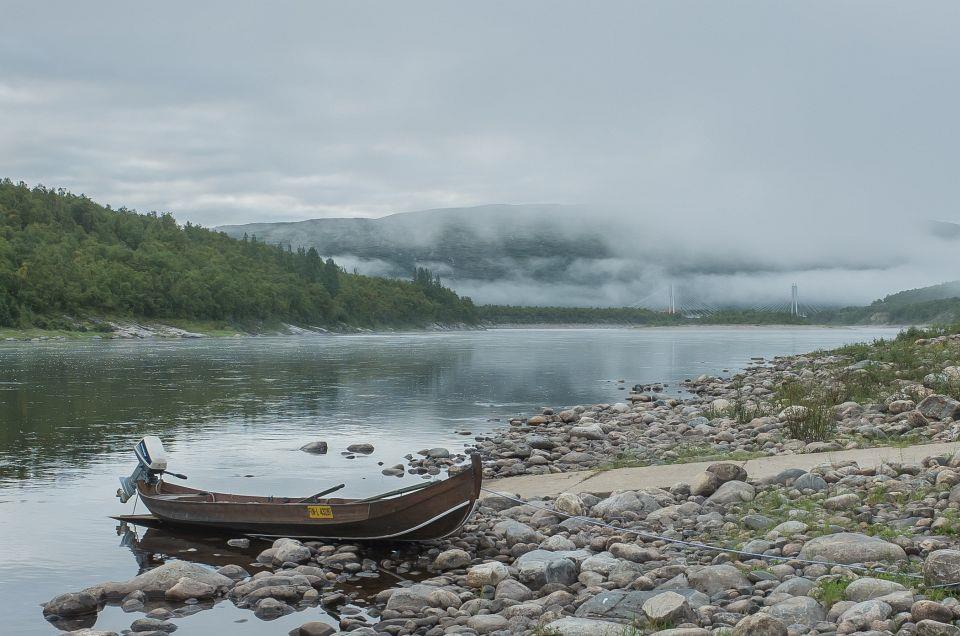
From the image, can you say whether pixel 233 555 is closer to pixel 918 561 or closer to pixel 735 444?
pixel 918 561

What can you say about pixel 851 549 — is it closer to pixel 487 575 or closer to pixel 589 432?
pixel 487 575

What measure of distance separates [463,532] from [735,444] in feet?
31.9

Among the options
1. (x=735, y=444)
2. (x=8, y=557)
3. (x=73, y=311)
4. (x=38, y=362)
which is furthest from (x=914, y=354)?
(x=73, y=311)

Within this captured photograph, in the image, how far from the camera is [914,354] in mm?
34750

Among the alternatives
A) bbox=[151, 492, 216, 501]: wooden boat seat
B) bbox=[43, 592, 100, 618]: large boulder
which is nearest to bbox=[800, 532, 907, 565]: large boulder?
bbox=[43, 592, 100, 618]: large boulder

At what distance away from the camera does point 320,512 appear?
13516 millimetres

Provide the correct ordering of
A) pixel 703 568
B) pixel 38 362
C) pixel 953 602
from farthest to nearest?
pixel 38 362, pixel 703 568, pixel 953 602

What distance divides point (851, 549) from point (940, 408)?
11765mm

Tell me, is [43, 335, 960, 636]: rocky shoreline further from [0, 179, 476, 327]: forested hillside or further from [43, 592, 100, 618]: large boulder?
[0, 179, 476, 327]: forested hillside

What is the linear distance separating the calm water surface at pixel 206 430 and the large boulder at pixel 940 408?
1269cm

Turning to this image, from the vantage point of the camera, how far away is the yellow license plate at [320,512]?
1341 centimetres

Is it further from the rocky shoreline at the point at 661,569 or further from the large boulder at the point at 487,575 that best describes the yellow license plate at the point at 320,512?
the large boulder at the point at 487,575

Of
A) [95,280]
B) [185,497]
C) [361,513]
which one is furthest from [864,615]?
[95,280]

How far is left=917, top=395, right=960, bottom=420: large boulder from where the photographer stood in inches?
766
